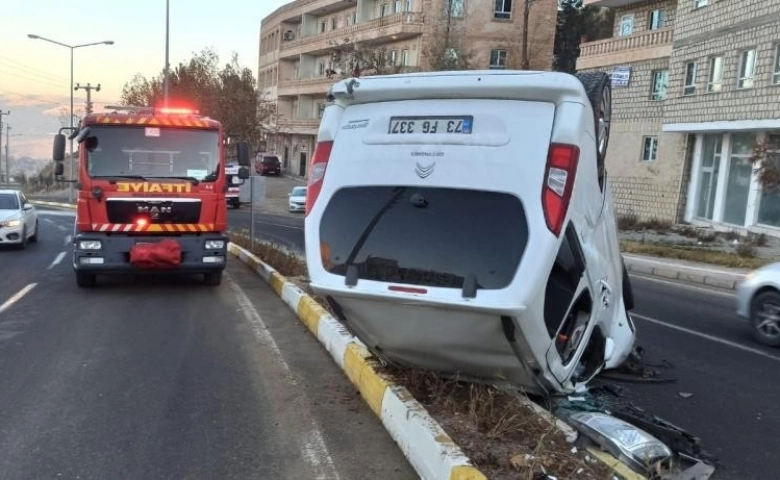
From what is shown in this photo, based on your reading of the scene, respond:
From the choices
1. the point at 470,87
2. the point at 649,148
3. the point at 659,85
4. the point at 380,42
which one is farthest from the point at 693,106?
the point at 380,42

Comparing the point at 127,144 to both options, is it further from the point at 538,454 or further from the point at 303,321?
the point at 538,454

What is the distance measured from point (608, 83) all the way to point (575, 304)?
78.9 inches

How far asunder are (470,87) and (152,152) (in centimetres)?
781

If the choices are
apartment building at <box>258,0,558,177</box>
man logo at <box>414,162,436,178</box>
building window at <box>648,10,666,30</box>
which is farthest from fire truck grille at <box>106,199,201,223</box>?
building window at <box>648,10,666,30</box>

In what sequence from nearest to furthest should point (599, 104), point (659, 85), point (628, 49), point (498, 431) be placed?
point (498, 431) → point (599, 104) → point (659, 85) → point (628, 49)

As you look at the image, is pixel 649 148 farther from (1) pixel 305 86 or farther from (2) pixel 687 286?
(1) pixel 305 86

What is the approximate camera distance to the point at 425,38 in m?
46.5

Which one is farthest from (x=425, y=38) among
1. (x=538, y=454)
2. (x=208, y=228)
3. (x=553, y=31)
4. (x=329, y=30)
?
(x=538, y=454)

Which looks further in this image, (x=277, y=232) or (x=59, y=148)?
(x=277, y=232)

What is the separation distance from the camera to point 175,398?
233 inches

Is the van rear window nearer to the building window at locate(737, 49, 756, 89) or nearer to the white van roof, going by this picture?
the white van roof

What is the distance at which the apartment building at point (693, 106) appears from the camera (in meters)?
22.7

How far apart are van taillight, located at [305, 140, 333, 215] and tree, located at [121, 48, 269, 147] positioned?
1592 inches


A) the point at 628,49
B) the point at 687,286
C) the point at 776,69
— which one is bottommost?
the point at 687,286
